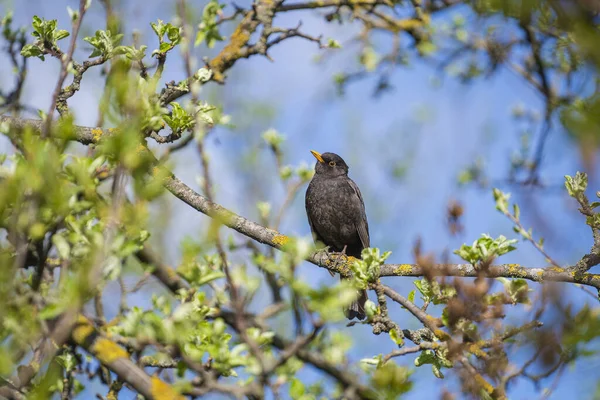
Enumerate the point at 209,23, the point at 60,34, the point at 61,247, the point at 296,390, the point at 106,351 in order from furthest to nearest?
the point at 209,23
the point at 60,34
the point at 106,351
the point at 296,390
the point at 61,247

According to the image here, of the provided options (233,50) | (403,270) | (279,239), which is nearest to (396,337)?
(403,270)

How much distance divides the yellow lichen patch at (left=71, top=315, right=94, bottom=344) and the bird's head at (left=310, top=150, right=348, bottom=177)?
4514 mm

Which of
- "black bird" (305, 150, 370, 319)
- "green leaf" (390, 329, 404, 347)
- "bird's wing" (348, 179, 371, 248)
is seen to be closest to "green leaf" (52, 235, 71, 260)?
"green leaf" (390, 329, 404, 347)

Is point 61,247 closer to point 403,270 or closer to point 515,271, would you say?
point 403,270

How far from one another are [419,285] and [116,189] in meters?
1.96

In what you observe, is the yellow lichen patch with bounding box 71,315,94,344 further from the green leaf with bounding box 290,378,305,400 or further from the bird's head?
the bird's head

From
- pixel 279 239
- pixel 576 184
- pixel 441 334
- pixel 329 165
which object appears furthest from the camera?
pixel 329 165

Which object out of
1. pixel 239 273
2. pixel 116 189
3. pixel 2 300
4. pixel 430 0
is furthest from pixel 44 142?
pixel 430 0

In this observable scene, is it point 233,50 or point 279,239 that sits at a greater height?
point 233,50

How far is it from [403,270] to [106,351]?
2030 millimetres

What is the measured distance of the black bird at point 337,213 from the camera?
261 inches

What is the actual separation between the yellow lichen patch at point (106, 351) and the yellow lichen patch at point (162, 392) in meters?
0.22

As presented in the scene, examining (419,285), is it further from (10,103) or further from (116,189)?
(10,103)

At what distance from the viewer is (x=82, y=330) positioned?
9.41 ft
